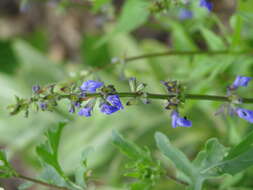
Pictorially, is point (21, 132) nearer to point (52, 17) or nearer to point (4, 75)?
point (4, 75)

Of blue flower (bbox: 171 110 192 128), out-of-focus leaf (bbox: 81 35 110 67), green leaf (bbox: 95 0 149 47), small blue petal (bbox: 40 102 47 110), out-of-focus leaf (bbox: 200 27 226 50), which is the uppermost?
out-of-focus leaf (bbox: 81 35 110 67)

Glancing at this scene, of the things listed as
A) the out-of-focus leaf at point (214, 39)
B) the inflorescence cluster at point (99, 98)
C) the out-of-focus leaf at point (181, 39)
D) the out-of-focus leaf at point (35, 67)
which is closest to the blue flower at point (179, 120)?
the inflorescence cluster at point (99, 98)

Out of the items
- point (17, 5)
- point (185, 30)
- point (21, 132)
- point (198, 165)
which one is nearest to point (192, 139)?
point (185, 30)

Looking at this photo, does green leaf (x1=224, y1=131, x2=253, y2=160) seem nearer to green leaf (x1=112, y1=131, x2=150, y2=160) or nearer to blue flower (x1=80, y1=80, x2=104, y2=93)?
green leaf (x1=112, y1=131, x2=150, y2=160)

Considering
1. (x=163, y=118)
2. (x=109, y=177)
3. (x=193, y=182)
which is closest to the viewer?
(x=193, y=182)

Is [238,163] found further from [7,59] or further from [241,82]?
[7,59]

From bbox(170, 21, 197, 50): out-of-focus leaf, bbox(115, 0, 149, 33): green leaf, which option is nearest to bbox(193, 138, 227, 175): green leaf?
bbox(115, 0, 149, 33): green leaf

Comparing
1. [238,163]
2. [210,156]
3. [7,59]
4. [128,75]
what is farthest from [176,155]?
[7,59]
